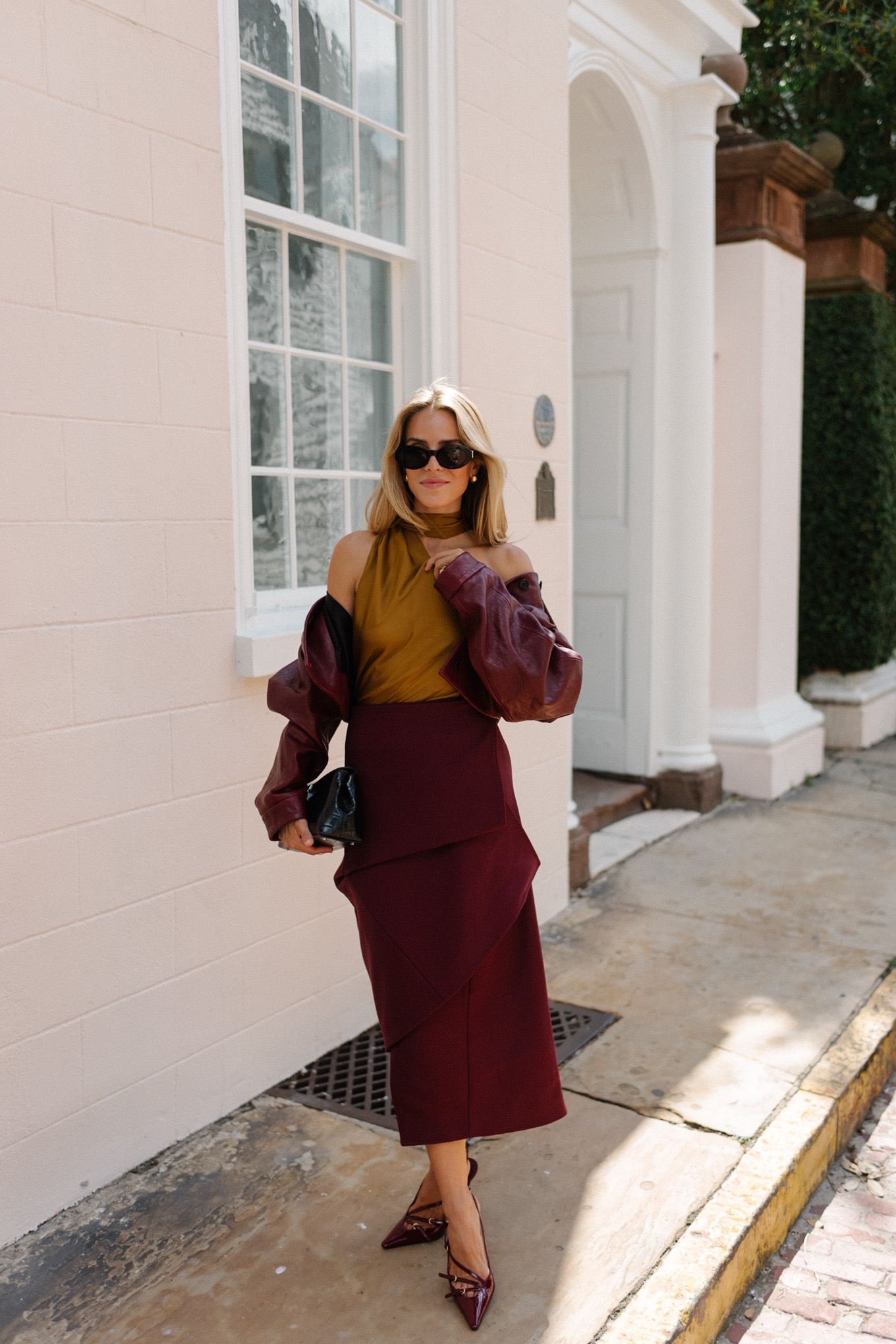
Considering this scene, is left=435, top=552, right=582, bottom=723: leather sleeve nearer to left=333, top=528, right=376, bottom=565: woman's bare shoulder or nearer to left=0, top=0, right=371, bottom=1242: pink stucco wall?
left=333, top=528, right=376, bottom=565: woman's bare shoulder

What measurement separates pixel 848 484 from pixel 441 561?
20.6 feet

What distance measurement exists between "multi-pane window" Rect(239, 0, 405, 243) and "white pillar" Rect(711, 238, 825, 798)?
3409 millimetres

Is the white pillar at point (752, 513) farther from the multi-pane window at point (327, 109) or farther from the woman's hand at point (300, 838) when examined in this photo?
the woman's hand at point (300, 838)

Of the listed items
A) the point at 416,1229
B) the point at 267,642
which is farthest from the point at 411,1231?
the point at 267,642

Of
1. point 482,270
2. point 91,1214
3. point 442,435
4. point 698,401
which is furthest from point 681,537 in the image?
point 91,1214

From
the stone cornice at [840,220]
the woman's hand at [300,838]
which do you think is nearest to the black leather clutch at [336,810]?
the woman's hand at [300,838]

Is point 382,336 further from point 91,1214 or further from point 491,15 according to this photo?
point 91,1214

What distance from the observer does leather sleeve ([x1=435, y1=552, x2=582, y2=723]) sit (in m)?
2.36

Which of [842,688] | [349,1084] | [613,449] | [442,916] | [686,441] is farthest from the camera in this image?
[842,688]

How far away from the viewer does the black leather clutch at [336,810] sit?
7.89 feet

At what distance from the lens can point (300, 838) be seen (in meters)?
2.49

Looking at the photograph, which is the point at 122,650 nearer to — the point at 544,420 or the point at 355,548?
the point at 355,548

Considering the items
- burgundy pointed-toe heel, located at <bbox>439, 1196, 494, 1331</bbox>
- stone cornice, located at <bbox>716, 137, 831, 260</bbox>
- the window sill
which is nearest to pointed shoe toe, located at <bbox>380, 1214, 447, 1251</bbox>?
burgundy pointed-toe heel, located at <bbox>439, 1196, 494, 1331</bbox>

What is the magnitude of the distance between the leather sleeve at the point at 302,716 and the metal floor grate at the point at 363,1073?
122 cm
